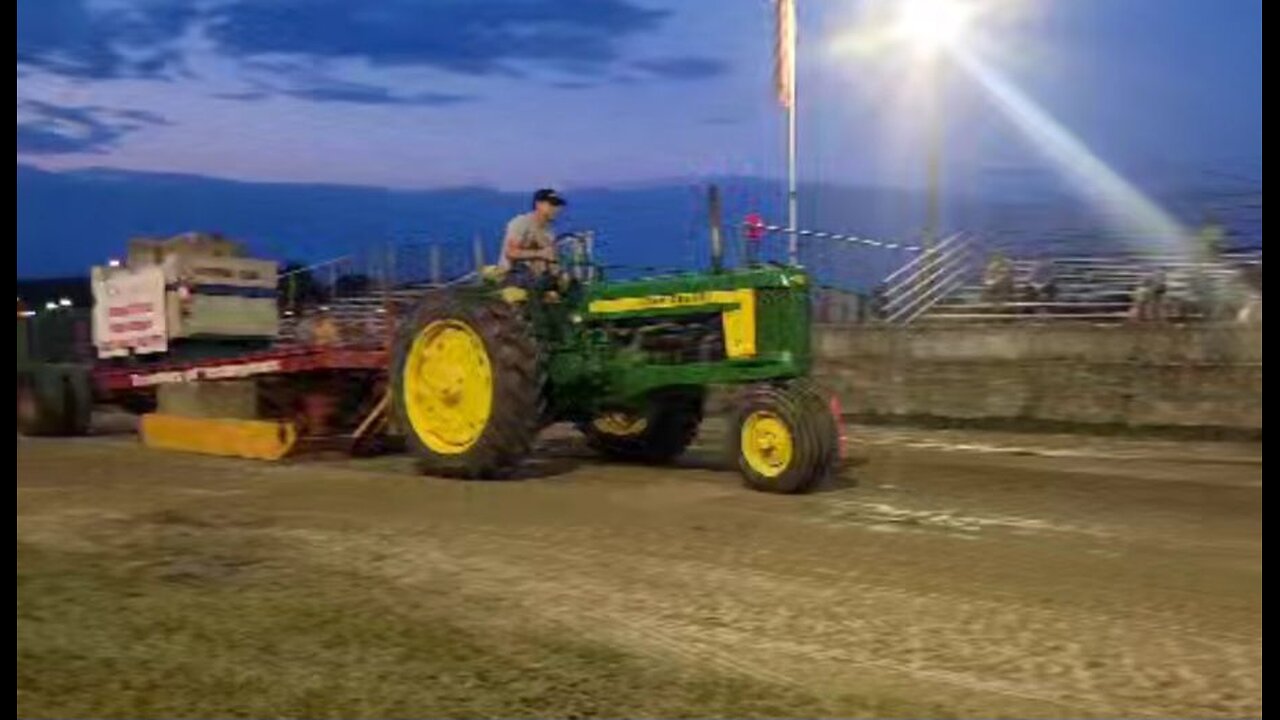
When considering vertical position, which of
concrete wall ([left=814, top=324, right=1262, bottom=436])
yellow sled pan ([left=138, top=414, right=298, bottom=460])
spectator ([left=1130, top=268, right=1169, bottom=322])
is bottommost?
yellow sled pan ([left=138, top=414, right=298, bottom=460])

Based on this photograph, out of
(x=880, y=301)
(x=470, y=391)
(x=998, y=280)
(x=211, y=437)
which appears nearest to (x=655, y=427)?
(x=470, y=391)

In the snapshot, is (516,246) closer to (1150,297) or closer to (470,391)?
(1150,297)

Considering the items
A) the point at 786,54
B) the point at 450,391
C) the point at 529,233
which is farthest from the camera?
the point at 450,391

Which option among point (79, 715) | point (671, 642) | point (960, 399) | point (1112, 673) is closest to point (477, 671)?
point (671, 642)

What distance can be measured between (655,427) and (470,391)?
514 mm

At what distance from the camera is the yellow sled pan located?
201 centimetres

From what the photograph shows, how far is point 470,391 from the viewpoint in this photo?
3377 mm

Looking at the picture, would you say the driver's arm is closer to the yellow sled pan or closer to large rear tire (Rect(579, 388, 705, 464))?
the yellow sled pan

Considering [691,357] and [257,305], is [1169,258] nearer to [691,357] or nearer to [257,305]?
[257,305]

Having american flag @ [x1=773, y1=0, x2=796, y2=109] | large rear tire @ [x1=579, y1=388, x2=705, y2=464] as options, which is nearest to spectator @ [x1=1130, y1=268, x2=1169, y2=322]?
american flag @ [x1=773, y1=0, x2=796, y2=109]

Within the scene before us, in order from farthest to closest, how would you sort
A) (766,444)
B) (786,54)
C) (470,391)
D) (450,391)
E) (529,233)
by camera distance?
(766,444) < (470,391) < (450,391) < (529,233) < (786,54)

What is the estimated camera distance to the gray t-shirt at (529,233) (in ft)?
5.40

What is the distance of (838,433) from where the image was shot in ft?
6.86

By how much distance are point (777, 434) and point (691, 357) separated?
327 millimetres
